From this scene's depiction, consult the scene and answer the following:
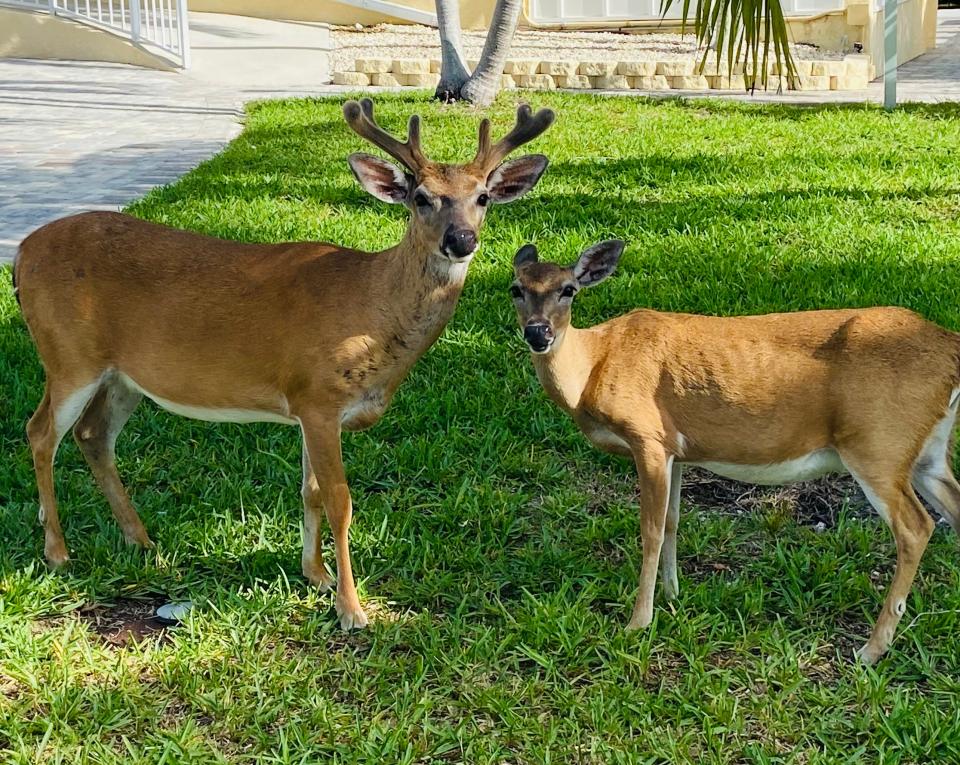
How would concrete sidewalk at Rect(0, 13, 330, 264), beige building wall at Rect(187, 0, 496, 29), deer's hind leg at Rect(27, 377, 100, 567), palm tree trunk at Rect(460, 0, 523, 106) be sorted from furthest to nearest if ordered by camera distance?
1. beige building wall at Rect(187, 0, 496, 29)
2. palm tree trunk at Rect(460, 0, 523, 106)
3. concrete sidewalk at Rect(0, 13, 330, 264)
4. deer's hind leg at Rect(27, 377, 100, 567)

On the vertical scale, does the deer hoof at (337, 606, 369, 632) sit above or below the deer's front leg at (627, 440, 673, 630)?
below

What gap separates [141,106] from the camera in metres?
15.5

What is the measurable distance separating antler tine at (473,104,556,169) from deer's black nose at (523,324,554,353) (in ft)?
2.05

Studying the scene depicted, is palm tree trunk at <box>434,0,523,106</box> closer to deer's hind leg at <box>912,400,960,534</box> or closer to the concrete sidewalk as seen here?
the concrete sidewalk

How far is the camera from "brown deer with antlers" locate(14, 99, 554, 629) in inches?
167

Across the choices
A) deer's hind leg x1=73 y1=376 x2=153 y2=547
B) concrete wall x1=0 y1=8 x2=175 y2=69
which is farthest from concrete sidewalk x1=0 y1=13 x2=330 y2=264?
deer's hind leg x1=73 y1=376 x2=153 y2=547

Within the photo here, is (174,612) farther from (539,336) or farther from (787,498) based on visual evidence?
(787,498)

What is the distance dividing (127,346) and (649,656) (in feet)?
6.91

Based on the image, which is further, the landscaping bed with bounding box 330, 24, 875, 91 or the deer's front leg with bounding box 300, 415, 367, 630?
the landscaping bed with bounding box 330, 24, 875, 91

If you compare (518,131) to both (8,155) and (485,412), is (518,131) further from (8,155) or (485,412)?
(8,155)

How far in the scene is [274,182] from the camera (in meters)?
9.88

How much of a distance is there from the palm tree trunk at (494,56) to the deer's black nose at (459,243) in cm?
1011

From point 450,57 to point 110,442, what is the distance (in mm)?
10005

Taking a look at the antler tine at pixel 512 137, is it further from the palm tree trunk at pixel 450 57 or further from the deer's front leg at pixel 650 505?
the palm tree trunk at pixel 450 57
